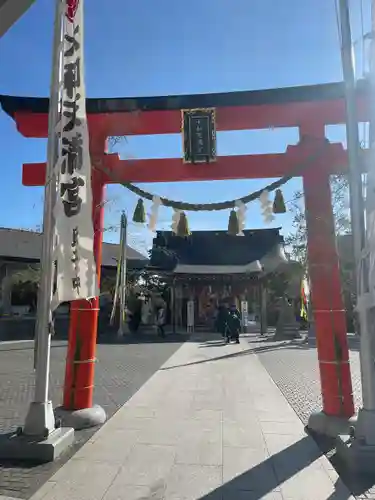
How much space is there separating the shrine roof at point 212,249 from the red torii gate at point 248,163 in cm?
1830

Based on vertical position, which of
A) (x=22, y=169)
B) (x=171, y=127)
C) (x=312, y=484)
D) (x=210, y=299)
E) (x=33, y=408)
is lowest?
(x=312, y=484)

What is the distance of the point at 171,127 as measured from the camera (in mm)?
6562

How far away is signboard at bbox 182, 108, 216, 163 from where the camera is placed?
6.17m

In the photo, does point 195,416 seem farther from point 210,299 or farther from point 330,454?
point 210,299

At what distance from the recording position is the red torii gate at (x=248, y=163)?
5832mm

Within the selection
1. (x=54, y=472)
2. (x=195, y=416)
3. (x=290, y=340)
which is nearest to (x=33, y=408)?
(x=54, y=472)

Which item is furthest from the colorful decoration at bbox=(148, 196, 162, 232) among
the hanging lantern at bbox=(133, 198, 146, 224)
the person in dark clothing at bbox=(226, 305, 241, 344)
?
the person in dark clothing at bbox=(226, 305, 241, 344)

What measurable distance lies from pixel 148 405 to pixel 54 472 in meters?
3.02

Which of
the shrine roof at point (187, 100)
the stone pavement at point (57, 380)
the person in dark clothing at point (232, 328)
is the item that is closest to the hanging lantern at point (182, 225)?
the shrine roof at point (187, 100)

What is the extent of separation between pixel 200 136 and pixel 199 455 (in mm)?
4231

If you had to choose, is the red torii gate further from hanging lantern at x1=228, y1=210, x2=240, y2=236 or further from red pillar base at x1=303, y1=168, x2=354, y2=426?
hanging lantern at x1=228, y1=210, x2=240, y2=236

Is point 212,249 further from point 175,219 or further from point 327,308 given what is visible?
point 327,308

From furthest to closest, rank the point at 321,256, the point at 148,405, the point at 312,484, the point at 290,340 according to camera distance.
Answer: the point at 290,340, the point at 148,405, the point at 321,256, the point at 312,484

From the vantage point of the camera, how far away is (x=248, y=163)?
6.25 m
